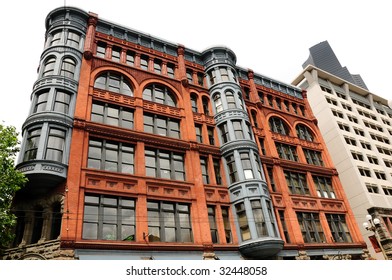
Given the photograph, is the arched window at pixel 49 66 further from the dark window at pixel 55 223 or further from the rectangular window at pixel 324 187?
the rectangular window at pixel 324 187

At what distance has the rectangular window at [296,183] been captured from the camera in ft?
95.9

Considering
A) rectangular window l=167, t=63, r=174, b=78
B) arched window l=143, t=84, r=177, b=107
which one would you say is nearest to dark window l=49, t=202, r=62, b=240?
arched window l=143, t=84, r=177, b=107

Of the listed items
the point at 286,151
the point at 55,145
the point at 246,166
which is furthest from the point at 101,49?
the point at 286,151

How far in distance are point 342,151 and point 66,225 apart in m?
37.6

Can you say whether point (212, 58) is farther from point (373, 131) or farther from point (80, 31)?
point (373, 131)

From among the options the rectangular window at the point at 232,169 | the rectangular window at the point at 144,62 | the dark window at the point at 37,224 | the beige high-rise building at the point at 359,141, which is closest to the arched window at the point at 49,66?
the rectangular window at the point at 144,62

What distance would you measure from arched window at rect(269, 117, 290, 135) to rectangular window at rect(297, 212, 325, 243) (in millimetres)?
9642

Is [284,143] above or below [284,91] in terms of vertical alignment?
below

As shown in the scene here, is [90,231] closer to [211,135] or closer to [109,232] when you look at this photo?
[109,232]

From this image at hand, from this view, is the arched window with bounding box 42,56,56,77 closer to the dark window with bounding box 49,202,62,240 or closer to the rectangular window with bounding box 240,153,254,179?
the dark window with bounding box 49,202,62,240

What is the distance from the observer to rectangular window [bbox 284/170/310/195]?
95.9 ft

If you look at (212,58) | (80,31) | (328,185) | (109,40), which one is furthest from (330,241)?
(80,31)

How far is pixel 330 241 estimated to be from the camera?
1073 inches

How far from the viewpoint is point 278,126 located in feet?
112
